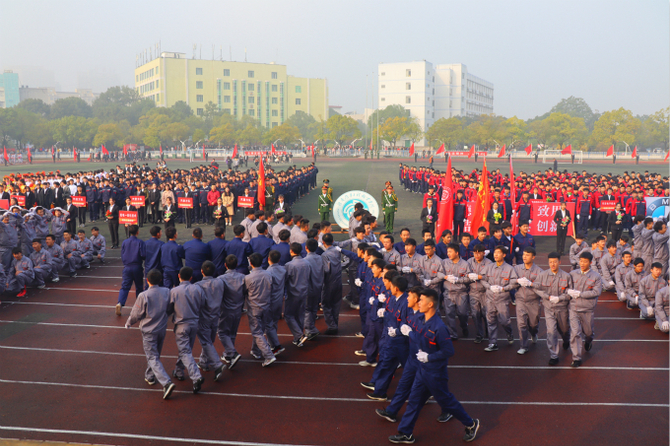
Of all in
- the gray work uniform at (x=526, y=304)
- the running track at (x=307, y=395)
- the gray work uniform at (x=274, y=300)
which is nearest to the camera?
the running track at (x=307, y=395)

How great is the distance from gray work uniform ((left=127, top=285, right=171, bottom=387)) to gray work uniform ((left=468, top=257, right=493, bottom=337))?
5.08 meters

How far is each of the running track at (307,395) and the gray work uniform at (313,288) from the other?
34 cm

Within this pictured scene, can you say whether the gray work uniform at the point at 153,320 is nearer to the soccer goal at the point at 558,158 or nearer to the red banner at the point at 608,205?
the red banner at the point at 608,205

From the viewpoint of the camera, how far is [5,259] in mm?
11742

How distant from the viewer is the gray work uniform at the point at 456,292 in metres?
8.67

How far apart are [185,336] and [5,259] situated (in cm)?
745

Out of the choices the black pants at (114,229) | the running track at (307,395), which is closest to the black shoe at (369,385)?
the running track at (307,395)

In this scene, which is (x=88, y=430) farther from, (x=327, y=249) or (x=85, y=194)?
(x=85, y=194)

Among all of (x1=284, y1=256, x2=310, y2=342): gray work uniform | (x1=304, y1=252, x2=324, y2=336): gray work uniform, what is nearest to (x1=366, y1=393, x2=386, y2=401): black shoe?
(x1=284, y1=256, x2=310, y2=342): gray work uniform

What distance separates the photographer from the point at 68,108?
99.9 meters

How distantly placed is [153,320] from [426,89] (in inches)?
4614

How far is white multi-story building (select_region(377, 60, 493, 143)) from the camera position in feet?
382

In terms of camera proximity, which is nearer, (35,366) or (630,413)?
(630,413)

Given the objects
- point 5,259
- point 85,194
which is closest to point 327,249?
point 5,259
